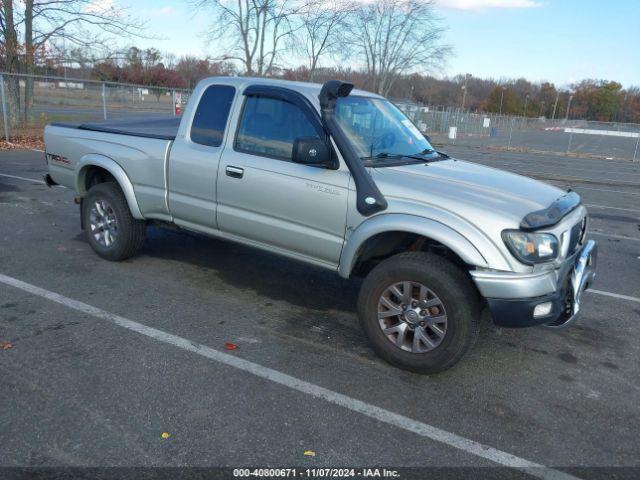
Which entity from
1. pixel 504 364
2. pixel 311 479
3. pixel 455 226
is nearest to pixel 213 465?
pixel 311 479

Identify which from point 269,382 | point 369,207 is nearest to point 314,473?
point 269,382

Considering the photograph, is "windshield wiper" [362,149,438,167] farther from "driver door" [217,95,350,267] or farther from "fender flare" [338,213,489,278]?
"fender flare" [338,213,489,278]

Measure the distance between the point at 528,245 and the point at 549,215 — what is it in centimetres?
38

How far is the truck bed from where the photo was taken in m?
5.32

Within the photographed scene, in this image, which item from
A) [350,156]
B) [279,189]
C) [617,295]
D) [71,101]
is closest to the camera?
[350,156]

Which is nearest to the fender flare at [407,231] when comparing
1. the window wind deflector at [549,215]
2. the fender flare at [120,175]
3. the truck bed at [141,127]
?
the window wind deflector at [549,215]

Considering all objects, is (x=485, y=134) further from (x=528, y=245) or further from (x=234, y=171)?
(x=528, y=245)

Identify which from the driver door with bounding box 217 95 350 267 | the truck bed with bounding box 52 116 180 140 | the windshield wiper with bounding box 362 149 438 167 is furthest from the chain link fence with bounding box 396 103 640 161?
the driver door with bounding box 217 95 350 267

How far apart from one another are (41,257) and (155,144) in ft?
6.31

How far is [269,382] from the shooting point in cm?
353

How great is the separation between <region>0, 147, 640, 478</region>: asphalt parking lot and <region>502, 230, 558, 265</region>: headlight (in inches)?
36.3

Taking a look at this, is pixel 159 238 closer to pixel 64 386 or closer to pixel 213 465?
pixel 64 386

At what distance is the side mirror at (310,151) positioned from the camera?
12.8 ft

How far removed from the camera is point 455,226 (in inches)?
137
